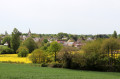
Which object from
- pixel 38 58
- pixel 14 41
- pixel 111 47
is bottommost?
pixel 38 58

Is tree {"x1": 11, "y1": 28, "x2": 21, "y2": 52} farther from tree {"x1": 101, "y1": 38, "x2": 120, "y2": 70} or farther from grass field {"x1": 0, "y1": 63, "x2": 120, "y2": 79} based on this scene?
grass field {"x1": 0, "y1": 63, "x2": 120, "y2": 79}

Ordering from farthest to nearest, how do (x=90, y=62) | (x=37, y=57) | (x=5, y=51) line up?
(x=5, y=51)
(x=37, y=57)
(x=90, y=62)

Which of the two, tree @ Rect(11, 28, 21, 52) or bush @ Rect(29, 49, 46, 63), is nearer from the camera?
bush @ Rect(29, 49, 46, 63)

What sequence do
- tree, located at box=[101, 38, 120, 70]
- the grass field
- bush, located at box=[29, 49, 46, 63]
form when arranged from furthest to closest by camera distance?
bush, located at box=[29, 49, 46, 63], tree, located at box=[101, 38, 120, 70], the grass field

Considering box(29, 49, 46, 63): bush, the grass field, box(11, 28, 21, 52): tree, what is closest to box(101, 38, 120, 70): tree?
the grass field

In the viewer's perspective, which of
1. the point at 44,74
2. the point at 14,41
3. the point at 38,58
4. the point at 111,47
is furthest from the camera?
the point at 14,41

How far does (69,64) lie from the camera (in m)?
33.6

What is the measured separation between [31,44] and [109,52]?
3955 cm

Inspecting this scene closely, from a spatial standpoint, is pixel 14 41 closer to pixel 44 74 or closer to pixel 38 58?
pixel 38 58

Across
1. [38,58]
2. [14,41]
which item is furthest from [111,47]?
[14,41]

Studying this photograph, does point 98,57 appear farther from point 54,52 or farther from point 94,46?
point 54,52

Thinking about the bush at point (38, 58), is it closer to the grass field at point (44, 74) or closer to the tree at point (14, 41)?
the grass field at point (44, 74)

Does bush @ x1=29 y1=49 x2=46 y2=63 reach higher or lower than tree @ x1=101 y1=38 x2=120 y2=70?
lower

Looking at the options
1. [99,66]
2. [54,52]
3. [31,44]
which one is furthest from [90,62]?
[31,44]
